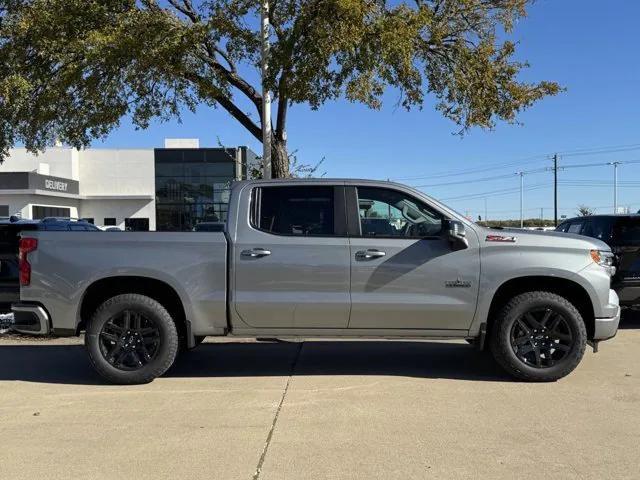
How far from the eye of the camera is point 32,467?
13.6ft

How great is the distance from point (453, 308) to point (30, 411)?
393 cm

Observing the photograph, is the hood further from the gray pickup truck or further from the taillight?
the taillight

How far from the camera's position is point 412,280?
5984 millimetres

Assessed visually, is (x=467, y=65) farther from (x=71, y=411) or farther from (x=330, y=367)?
(x=71, y=411)

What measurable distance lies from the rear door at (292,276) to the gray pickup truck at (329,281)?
0.03 ft

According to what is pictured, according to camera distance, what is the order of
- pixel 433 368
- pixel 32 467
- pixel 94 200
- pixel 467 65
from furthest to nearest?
1. pixel 94 200
2. pixel 467 65
3. pixel 433 368
4. pixel 32 467

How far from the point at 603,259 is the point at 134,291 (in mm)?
4668

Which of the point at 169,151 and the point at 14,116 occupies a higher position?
the point at 169,151

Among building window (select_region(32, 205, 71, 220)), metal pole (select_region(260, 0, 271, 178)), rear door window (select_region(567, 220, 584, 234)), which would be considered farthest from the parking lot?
building window (select_region(32, 205, 71, 220))

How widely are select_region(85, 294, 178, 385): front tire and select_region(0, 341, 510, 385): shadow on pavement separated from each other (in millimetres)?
371

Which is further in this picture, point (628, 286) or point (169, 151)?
point (169, 151)

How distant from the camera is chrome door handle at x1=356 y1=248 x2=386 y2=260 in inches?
234

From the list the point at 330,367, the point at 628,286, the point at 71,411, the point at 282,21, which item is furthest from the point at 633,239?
the point at 71,411

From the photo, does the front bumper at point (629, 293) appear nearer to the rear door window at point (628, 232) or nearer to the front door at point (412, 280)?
the rear door window at point (628, 232)
